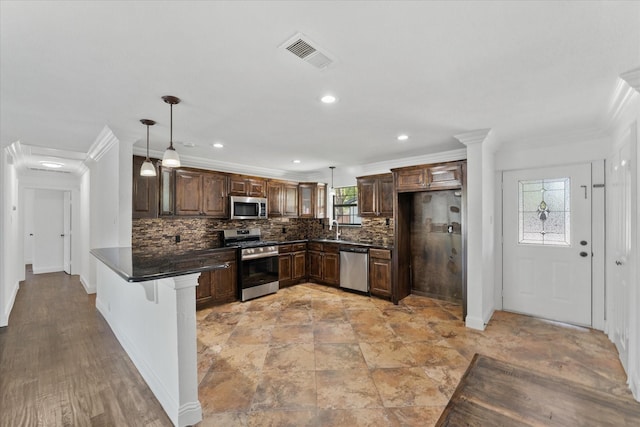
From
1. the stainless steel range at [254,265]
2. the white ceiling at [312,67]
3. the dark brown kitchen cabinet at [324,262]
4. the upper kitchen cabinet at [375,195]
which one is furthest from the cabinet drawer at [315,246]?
the white ceiling at [312,67]

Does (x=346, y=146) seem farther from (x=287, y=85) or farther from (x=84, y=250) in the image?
(x=84, y=250)

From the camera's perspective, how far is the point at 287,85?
2.21 meters

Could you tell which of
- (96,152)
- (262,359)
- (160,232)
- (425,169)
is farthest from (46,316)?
(425,169)

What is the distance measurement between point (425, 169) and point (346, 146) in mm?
1193

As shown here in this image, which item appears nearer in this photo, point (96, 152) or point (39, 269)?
point (96, 152)

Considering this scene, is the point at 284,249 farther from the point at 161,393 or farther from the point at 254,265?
the point at 161,393

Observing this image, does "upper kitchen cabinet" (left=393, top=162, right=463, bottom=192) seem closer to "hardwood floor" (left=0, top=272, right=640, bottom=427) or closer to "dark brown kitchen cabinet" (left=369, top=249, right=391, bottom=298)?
"dark brown kitchen cabinet" (left=369, top=249, right=391, bottom=298)

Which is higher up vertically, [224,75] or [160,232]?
[224,75]

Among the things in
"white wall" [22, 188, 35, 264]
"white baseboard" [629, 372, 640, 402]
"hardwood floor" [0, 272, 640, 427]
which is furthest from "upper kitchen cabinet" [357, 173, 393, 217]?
"white wall" [22, 188, 35, 264]

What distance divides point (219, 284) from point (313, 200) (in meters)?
2.71

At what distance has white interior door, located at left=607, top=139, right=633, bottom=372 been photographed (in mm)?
2594

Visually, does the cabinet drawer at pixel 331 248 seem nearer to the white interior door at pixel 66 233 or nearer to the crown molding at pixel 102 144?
the crown molding at pixel 102 144

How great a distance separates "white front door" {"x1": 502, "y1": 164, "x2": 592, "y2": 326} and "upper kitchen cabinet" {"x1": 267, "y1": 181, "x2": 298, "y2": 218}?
3826 millimetres

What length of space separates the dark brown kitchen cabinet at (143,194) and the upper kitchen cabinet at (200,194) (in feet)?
1.04
